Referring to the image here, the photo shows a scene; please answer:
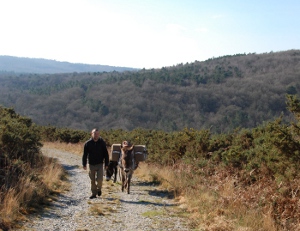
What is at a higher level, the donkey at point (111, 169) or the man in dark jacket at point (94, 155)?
the man in dark jacket at point (94, 155)

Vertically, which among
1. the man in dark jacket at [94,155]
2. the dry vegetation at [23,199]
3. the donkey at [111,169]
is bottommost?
the donkey at [111,169]

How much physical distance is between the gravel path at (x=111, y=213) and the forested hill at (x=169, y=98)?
278 feet

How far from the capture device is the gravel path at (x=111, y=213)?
6875 mm

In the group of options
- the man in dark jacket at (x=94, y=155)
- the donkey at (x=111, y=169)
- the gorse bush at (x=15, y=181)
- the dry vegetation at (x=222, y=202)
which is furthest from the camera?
the donkey at (x=111, y=169)

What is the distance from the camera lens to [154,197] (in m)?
10.4

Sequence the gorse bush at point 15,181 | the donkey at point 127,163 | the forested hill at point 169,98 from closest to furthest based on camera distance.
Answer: the gorse bush at point 15,181 < the donkey at point 127,163 < the forested hill at point 169,98

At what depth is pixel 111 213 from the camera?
8000 mm

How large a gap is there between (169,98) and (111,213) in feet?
421

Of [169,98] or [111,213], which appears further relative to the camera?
[169,98]

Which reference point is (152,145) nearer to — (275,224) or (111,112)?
(275,224)

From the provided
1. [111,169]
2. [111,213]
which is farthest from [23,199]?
[111,169]

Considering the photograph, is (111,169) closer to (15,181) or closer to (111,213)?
(111,213)

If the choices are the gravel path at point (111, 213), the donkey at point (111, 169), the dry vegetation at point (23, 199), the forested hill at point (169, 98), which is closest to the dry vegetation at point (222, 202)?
the gravel path at point (111, 213)

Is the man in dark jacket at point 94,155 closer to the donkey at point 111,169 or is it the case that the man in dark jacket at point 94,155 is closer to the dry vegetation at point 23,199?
the dry vegetation at point 23,199
